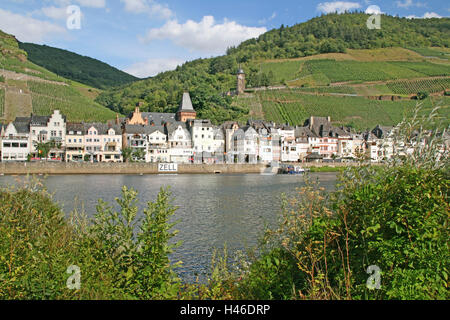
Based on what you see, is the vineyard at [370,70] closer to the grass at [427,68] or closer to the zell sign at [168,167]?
the grass at [427,68]

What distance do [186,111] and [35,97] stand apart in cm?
4425

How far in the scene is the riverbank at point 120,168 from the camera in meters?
69.3

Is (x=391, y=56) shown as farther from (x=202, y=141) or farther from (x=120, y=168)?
(x=120, y=168)

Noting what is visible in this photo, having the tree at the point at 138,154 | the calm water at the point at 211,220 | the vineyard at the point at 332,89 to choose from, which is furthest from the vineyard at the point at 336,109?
the calm water at the point at 211,220

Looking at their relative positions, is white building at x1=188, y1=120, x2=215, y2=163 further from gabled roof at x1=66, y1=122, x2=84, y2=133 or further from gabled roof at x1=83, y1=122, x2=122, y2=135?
gabled roof at x1=66, y1=122, x2=84, y2=133

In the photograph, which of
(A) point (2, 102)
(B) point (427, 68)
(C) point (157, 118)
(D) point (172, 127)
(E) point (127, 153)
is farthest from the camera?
(B) point (427, 68)

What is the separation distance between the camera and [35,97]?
113250 mm

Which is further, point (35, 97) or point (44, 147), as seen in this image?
point (35, 97)

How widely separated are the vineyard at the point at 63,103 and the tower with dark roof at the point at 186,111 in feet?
→ 65.9

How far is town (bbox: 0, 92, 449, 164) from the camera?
83250mm

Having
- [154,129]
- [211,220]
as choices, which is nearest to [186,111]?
[154,129]

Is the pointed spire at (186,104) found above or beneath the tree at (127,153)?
above

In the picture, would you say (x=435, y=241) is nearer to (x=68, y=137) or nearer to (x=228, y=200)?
(x=228, y=200)

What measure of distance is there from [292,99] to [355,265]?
134 m
